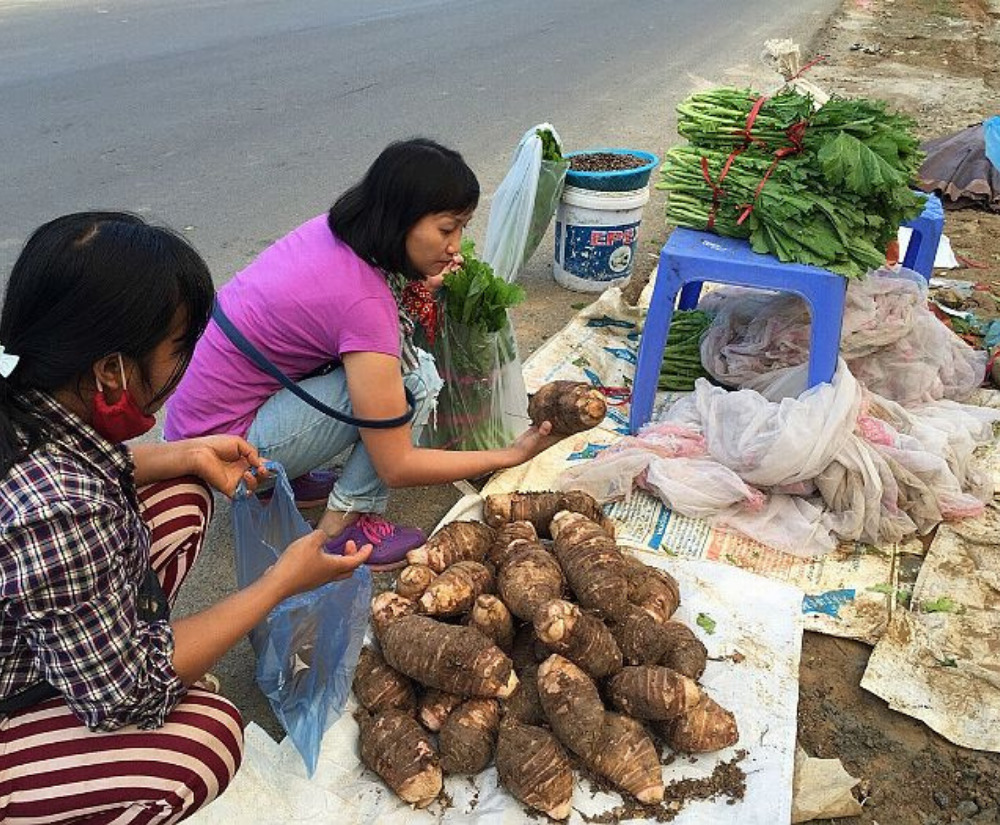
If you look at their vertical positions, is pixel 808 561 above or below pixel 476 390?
below

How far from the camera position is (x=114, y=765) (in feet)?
5.51

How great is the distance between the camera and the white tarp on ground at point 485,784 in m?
2.14

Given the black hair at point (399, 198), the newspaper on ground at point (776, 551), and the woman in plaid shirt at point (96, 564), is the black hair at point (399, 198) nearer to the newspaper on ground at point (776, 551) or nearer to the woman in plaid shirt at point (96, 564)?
the woman in plaid shirt at point (96, 564)

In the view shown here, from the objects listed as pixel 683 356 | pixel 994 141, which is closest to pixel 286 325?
pixel 683 356

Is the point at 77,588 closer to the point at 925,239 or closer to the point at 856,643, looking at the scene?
the point at 856,643

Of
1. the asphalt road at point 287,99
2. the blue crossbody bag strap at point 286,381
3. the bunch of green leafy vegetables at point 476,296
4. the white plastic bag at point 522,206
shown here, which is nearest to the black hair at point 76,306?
the blue crossbody bag strap at point 286,381

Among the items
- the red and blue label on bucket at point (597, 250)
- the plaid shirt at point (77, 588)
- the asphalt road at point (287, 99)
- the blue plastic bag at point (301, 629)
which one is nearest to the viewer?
the plaid shirt at point (77, 588)

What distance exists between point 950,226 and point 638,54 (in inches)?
222

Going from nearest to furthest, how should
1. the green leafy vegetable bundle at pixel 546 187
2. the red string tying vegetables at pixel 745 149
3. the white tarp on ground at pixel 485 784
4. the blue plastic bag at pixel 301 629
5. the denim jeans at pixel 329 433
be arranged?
the white tarp on ground at pixel 485 784
the blue plastic bag at pixel 301 629
the denim jeans at pixel 329 433
the red string tying vegetables at pixel 745 149
the green leafy vegetable bundle at pixel 546 187

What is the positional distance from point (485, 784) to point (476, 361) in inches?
59.4

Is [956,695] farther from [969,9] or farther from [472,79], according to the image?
[969,9]

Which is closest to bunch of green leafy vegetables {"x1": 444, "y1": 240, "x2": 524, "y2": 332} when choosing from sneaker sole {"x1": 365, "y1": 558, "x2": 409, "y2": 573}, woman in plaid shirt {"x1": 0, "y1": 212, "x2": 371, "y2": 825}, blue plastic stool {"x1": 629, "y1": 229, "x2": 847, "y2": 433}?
blue plastic stool {"x1": 629, "y1": 229, "x2": 847, "y2": 433}

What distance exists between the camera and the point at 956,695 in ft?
8.23

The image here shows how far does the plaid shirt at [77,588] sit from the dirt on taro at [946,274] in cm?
112
